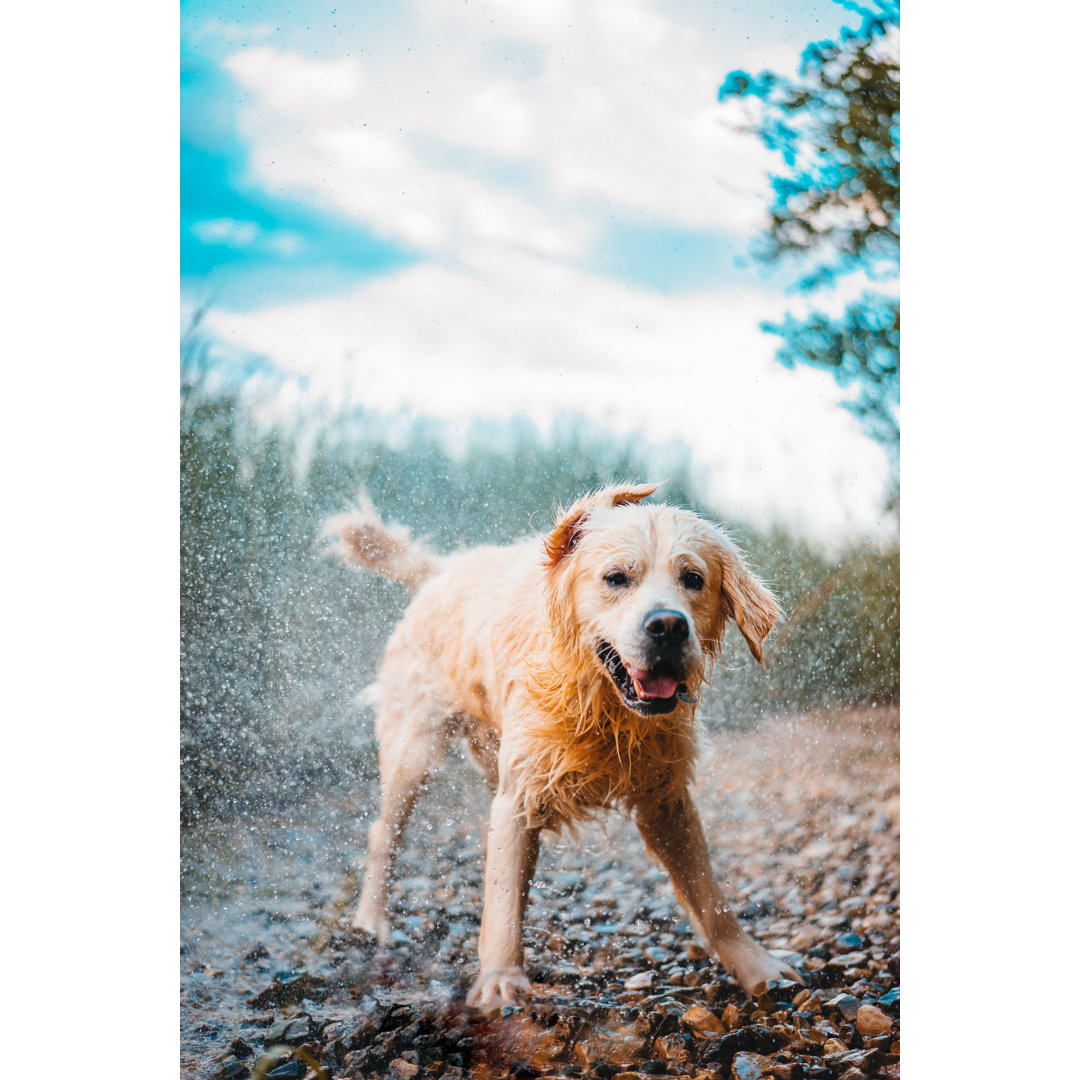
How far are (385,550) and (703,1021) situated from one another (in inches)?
77.6

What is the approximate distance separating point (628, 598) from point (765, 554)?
716 millimetres

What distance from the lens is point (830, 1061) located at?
3.39m

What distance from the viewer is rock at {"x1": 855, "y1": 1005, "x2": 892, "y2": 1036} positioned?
3477 mm

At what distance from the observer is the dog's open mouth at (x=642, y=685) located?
9.90ft

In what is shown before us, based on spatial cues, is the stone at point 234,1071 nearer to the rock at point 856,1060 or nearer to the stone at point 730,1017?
the stone at point 730,1017

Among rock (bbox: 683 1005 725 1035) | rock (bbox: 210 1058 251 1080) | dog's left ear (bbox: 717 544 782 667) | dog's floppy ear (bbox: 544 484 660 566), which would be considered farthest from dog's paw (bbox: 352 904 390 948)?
dog's left ear (bbox: 717 544 782 667)

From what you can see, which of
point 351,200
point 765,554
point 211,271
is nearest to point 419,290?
point 351,200

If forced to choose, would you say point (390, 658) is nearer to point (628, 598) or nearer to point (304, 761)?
point (304, 761)

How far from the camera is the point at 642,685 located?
3033mm

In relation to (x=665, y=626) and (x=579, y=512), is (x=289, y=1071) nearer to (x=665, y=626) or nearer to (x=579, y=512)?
(x=665, y=626)

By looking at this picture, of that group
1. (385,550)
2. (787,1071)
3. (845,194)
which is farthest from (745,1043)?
(845,194)

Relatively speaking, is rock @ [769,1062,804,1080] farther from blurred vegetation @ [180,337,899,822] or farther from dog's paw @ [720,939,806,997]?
blurred vegetation @ [180,337,899,822]

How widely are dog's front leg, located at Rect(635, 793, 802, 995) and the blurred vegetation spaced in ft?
1.27

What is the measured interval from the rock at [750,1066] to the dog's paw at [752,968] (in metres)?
0.20
